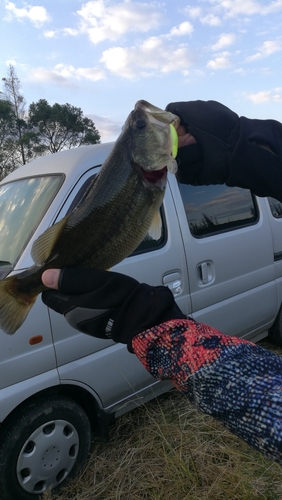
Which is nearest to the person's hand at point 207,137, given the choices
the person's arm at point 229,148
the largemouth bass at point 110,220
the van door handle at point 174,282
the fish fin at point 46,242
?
the person's arm at point 229,148

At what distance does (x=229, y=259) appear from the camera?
3.36 m

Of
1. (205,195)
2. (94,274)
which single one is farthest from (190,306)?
(94,274)

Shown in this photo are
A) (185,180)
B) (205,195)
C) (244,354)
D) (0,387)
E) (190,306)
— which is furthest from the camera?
(205,195)

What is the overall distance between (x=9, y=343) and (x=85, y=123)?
29169 mm

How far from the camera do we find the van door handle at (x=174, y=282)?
293 centimetres

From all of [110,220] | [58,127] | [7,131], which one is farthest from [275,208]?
[7,131]

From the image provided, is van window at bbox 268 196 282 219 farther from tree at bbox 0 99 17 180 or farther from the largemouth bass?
tree at bbox 0 99 17 180

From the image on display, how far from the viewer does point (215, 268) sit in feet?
10.7

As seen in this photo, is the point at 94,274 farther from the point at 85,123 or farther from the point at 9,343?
the point at 85,123

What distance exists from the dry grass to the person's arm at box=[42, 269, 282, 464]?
1476 mm

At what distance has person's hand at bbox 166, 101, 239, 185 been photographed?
1.74 meters

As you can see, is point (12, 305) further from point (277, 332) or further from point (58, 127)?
point (58, 127)

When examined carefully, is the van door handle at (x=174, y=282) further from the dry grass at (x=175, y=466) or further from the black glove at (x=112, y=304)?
the black glove at (x=112, y=304)

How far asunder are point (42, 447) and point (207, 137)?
196 centimetres
